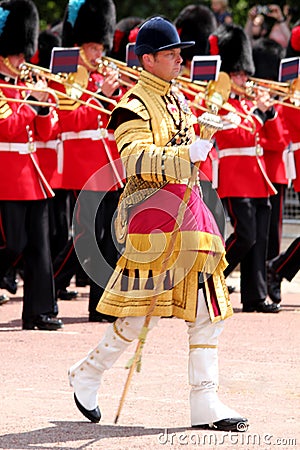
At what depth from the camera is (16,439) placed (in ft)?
17.7

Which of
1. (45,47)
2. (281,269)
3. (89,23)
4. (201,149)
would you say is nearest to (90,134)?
(89,23)

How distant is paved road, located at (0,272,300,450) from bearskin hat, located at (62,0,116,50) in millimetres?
1786

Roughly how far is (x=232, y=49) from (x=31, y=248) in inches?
88.3

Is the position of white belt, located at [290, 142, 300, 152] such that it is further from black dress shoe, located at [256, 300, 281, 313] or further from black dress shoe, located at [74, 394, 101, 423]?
black dress shoe, located at [74, 394, 101, 423]

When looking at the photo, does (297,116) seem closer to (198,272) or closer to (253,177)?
(253,177)

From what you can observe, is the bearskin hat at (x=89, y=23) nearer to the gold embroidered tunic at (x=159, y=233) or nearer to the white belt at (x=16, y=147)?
the white belt at (x=16, y=147)

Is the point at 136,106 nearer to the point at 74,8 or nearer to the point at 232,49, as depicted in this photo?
the point at 74,8

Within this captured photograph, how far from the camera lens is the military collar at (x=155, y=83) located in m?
5.70

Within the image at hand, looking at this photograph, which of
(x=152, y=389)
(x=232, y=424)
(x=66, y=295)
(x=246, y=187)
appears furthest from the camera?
(x=66, y=295)

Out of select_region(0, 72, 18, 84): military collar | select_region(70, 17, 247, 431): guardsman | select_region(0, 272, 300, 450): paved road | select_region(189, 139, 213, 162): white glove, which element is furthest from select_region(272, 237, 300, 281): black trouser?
select_region(189, 139, 213, 162): white glove

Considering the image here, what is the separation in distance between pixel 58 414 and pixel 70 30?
4.01 meters

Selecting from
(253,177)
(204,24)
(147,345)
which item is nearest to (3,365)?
(147,345)

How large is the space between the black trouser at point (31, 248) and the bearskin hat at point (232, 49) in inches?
76.4

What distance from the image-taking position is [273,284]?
982 cm
